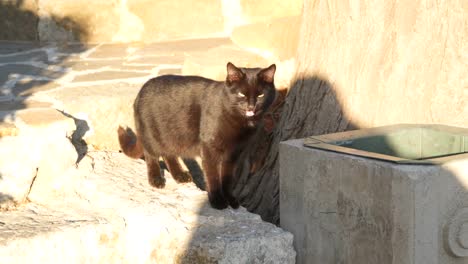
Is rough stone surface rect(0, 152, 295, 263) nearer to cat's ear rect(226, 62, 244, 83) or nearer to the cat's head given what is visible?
the cat's head

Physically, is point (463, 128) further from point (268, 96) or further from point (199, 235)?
point (199, 235)

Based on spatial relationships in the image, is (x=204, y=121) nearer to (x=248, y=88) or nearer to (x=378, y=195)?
(x=248, y=88)

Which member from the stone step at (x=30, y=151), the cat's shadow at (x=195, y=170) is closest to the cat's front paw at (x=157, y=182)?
the stone step at (x=30, y=151)

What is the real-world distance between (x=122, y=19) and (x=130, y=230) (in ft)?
14.0

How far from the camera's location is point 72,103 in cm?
438

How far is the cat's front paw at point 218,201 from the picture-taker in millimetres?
3625

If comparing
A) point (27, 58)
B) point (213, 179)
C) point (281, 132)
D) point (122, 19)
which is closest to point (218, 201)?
point (213, 179)

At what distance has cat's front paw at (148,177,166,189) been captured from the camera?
392 cm

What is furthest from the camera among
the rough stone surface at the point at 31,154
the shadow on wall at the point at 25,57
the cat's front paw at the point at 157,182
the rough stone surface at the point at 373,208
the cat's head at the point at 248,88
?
the shadow on wall at the point at 25,57

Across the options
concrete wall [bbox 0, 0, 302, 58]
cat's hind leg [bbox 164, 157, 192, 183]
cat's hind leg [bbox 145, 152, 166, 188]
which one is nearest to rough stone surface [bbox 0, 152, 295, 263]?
cat's hind leg [bbox 145, 152, 166, 188]

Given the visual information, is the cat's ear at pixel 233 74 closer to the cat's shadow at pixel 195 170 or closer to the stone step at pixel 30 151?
the stone step at pixel 30 151

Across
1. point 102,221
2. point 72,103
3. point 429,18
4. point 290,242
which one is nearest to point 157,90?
point 72,103

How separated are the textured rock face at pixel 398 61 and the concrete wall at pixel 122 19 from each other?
124 inches

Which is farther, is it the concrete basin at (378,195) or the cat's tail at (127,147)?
the cat's tail at (127,147)
